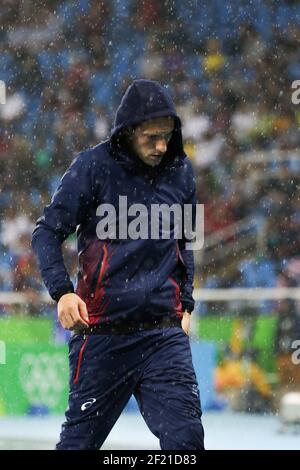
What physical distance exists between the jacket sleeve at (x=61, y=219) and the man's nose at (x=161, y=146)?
23 cm

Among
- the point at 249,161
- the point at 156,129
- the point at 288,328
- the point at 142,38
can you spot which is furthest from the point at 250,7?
the point at 156,129

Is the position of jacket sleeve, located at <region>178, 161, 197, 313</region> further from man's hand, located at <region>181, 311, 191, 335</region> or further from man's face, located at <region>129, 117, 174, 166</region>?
man's face, located at <region>129, 117, 174, 166</region>

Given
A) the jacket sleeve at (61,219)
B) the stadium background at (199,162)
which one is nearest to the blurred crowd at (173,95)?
the stadium background at (199,162)

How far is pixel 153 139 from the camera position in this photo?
13.5 feet

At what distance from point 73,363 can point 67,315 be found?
0.90 ft

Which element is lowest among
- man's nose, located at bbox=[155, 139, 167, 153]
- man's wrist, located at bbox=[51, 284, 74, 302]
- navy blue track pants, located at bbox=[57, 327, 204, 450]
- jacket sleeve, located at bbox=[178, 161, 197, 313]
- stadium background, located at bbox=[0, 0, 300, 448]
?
navy blue track pants, located at bbox=[57, 327, 204, 450]

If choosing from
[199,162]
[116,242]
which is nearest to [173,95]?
[199,162]

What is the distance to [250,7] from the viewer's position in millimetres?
10812

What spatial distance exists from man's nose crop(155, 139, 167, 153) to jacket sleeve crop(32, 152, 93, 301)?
23cm

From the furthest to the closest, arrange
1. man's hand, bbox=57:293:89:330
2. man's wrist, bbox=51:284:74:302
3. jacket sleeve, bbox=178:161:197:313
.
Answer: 1. jacket sleeve, bbox=178:161:197:313
2. man's wrist, bbox=51:284:74:302
3. man's hand, bbox=57:293:89:330

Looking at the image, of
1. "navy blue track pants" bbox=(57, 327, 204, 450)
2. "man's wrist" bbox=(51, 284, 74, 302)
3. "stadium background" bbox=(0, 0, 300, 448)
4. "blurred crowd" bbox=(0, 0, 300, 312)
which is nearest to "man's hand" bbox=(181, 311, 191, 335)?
"navy blue track pants" bbox=(57, 327, 204, 450)

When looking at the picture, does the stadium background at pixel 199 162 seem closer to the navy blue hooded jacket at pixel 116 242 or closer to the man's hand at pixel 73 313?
the navy blue hooded jacket at pixel 116 242

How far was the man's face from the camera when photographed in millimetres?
4113

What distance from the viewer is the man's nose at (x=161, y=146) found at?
4094mm
